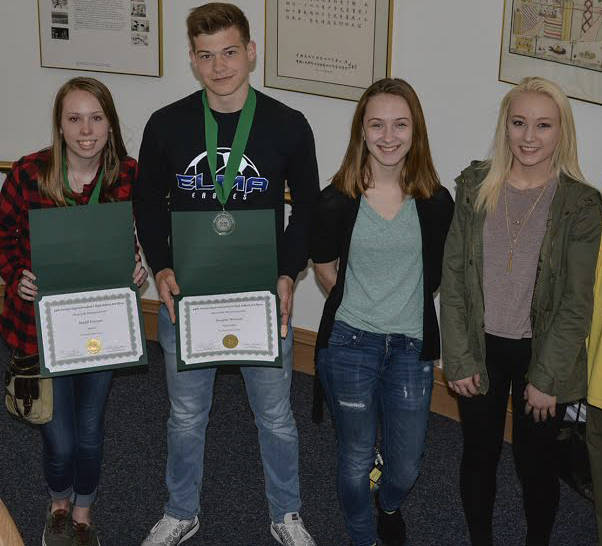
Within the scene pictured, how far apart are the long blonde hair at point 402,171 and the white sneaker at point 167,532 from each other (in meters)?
1.45

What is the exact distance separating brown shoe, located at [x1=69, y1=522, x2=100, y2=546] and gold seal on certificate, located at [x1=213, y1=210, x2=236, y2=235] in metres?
1.30

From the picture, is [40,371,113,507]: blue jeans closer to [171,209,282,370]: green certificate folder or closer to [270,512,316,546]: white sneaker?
[171,209,282,370]: green certificate folder

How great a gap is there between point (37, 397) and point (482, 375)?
149 centimetres

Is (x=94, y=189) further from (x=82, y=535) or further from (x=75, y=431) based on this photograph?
(x=82, y=535)

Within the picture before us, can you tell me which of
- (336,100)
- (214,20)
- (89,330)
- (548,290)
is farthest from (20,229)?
(336,100)

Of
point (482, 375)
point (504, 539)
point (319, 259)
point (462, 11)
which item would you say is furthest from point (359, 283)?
point (462, 11)

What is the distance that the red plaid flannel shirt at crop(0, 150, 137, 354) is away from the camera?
2.87 m

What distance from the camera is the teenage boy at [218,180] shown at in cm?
287

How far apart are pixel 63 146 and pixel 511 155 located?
149 cm

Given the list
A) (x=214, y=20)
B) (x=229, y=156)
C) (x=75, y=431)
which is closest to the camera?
(x=214, y=20)

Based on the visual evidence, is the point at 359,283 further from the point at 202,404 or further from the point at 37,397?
the point at 37,397

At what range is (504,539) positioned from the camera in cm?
347

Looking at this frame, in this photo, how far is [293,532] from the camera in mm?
3287

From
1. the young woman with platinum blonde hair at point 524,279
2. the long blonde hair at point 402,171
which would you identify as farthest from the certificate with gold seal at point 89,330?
the young woman with platinum blonde hair at point 524,279
